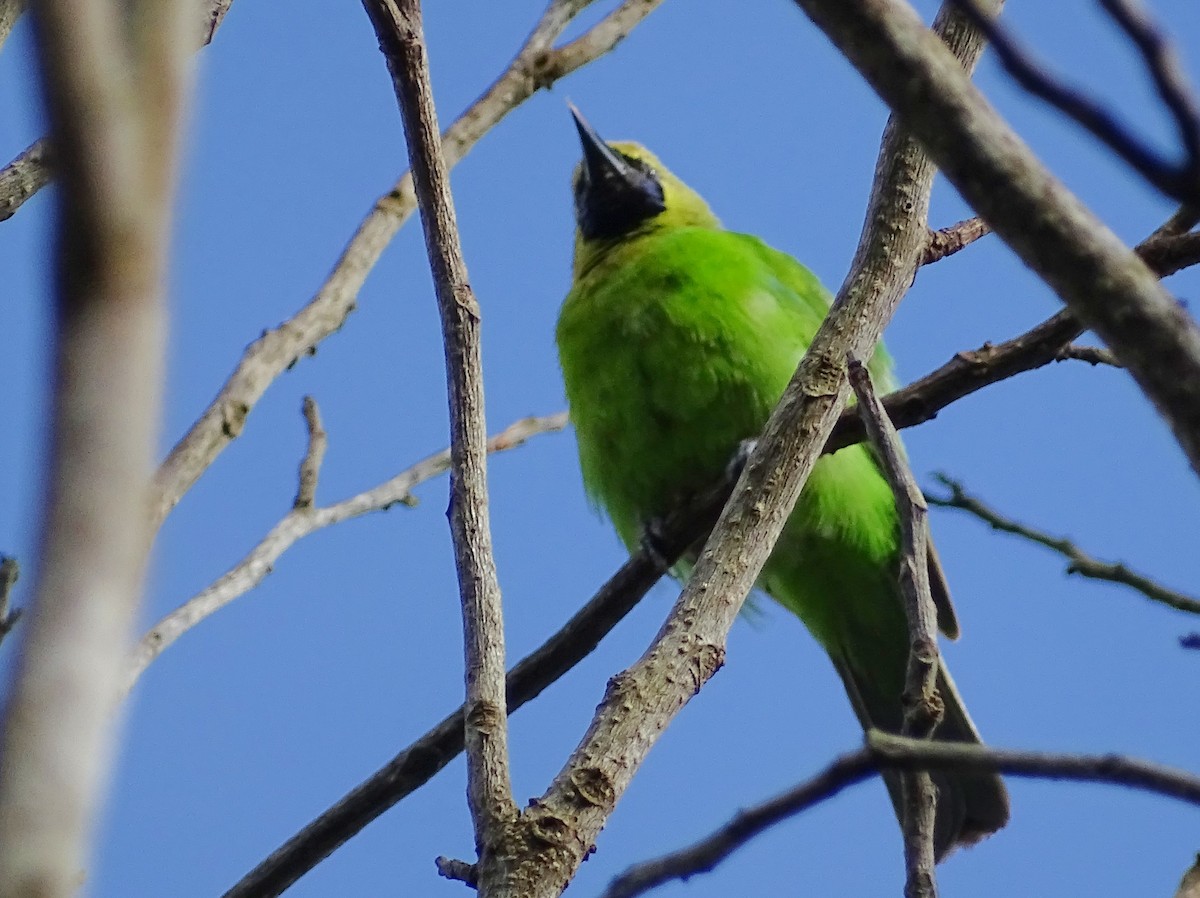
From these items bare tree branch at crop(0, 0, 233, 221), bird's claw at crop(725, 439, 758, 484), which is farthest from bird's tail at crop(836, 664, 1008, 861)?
bare tree branch at crop(0, 0, 233, 221)

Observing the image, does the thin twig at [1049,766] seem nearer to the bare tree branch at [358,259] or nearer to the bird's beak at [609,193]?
the bare tree branch at [358,259]

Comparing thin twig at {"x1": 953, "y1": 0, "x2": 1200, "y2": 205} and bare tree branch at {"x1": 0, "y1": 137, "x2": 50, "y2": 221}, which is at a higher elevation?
bare tree branch at {"x1": 0, "y1": 137, "x2": 50, "y2": 221}

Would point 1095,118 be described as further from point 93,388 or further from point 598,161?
point 598,161

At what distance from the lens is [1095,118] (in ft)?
4.22

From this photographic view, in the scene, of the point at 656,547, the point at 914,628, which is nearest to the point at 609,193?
the point at 656,547

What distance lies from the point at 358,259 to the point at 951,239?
1.66 m

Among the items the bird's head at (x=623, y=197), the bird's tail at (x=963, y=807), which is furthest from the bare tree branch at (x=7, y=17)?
the bird's head at (x=623, y=197)

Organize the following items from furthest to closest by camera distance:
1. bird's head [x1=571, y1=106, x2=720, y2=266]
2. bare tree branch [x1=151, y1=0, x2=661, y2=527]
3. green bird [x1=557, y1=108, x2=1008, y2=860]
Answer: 1. bird's head [x1=571, y1=106, x2=720, y2=266]
2. green bird [x1=557, y1=108, x2=1008, y2=860]
3. bare tree branch [x1=151, y1=0, x2=661, y2=527]

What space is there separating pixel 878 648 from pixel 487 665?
314cm

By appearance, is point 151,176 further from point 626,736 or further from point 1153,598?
point 1153,598

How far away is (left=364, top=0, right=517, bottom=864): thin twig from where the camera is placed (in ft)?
8.09

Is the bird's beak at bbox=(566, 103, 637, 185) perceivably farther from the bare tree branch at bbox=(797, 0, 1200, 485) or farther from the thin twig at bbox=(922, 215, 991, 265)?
the bare tree branch at bbox=(797, 0, 1200, 485)

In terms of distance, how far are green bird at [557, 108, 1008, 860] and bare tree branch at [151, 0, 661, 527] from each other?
1008mm

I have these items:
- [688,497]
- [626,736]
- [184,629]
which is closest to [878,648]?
[688,497]
